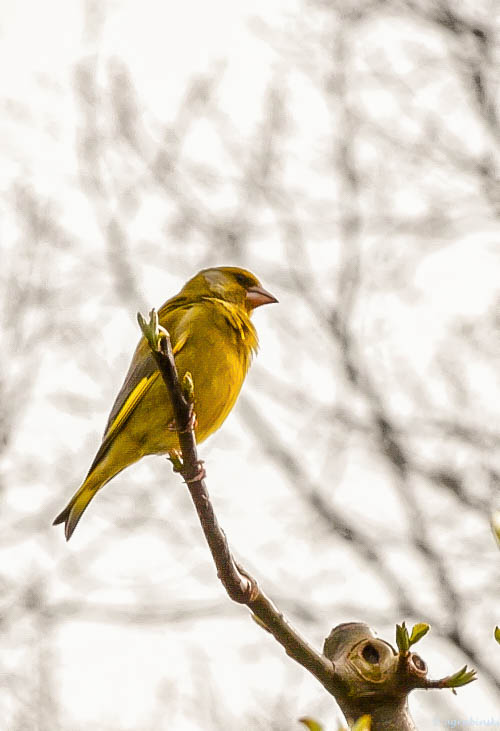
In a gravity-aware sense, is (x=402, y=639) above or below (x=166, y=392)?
above

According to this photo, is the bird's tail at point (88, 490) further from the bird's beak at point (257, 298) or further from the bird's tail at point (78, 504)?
the bird's beak at point (257, 298)

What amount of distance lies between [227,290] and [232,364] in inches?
49.9

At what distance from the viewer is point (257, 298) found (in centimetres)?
625

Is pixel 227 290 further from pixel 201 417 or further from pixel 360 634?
pixel 360 634

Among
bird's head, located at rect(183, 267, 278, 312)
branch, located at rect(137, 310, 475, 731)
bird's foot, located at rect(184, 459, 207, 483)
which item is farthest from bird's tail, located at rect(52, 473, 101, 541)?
branch, located at rect(137, 310, 475, 731)

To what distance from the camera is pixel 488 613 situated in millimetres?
9938

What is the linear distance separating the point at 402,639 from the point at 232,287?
14.0ft

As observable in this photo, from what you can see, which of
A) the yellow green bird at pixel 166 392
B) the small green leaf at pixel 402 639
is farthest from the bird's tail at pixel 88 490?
the small green leaf at pixel 402 639

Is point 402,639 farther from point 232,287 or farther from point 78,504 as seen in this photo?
point 232,287

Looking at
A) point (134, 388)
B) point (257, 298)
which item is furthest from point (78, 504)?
point (257, 298)

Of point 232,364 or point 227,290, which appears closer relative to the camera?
point 232,364

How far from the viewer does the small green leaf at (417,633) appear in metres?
2.17

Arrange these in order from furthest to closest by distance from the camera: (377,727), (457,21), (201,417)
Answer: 1. (457,21)
2. (201,417)
3. (377,727)

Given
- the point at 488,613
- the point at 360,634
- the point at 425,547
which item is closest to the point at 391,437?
the point at 425,547
